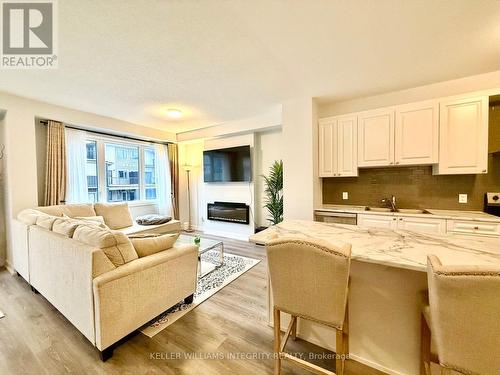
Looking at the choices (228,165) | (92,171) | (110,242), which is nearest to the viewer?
(110,242)

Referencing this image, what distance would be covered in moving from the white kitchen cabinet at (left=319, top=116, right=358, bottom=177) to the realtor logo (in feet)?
10.8

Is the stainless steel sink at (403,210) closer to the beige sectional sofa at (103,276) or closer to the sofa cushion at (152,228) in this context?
the beige sectional sofa at (103,276)

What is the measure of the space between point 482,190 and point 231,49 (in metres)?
3.51

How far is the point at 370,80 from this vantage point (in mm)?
2771

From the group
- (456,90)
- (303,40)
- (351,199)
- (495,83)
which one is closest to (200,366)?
(303,40)

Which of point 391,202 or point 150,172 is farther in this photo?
point 150,172

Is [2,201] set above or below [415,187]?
below

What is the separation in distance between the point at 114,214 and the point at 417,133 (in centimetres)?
495

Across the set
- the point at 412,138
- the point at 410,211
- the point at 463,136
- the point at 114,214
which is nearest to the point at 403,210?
the point at 410,211

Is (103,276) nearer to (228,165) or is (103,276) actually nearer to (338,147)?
(338,147)

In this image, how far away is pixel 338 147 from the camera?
10.9 feet

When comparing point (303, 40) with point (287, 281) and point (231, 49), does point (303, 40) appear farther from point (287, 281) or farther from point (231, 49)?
point (287, 281)

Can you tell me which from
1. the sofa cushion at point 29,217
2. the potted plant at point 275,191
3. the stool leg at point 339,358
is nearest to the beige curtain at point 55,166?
the sofa cushion at point 29,217

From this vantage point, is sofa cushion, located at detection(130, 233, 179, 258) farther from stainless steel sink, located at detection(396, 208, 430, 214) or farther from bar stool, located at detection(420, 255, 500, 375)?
stainless steel sink, located at detection(396, 208, 430, 214)
